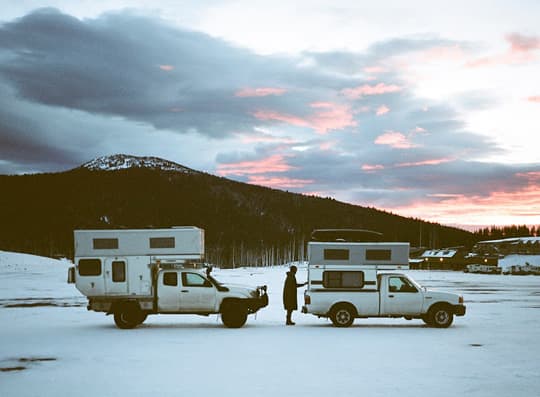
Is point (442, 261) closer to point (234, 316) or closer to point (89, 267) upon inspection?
point (234, 316)

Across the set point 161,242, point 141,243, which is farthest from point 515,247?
point 141,243

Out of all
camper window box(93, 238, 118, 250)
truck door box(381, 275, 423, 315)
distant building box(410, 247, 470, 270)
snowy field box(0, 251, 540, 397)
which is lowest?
distant building box(410, 247, 470, 270)

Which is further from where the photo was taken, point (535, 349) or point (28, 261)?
point (28, 261)

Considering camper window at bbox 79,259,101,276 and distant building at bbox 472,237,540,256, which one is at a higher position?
camper window at bbox 79,259,101,276

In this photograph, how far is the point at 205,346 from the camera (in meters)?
15.5

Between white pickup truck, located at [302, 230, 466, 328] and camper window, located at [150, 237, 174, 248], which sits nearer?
white pickup truck, located at [302, 230, 466, 328]

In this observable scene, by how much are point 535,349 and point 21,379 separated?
466 inches

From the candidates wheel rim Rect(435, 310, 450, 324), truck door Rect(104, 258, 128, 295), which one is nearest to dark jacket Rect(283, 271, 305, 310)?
wheel rim Rect(435, 310, 450, 324)

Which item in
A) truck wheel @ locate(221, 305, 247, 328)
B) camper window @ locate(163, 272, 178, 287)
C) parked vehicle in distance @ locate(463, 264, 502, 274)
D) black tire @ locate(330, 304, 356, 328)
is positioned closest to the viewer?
truck wheel @ locate(221, 305, 247, 328)

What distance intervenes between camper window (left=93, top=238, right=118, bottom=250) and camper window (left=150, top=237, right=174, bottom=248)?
48.2 inches

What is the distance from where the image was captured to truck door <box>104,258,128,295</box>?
19853 millimetres

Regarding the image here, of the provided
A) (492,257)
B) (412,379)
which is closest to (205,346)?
(412,379)

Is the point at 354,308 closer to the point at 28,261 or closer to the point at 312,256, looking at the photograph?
the point at 312,256

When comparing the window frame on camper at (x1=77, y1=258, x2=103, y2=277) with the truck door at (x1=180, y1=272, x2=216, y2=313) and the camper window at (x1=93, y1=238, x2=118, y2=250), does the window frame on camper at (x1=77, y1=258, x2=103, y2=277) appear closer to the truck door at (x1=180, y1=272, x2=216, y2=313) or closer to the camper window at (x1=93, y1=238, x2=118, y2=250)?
the camper window at (x1=93, y1=238, x2=118, y2=250)
